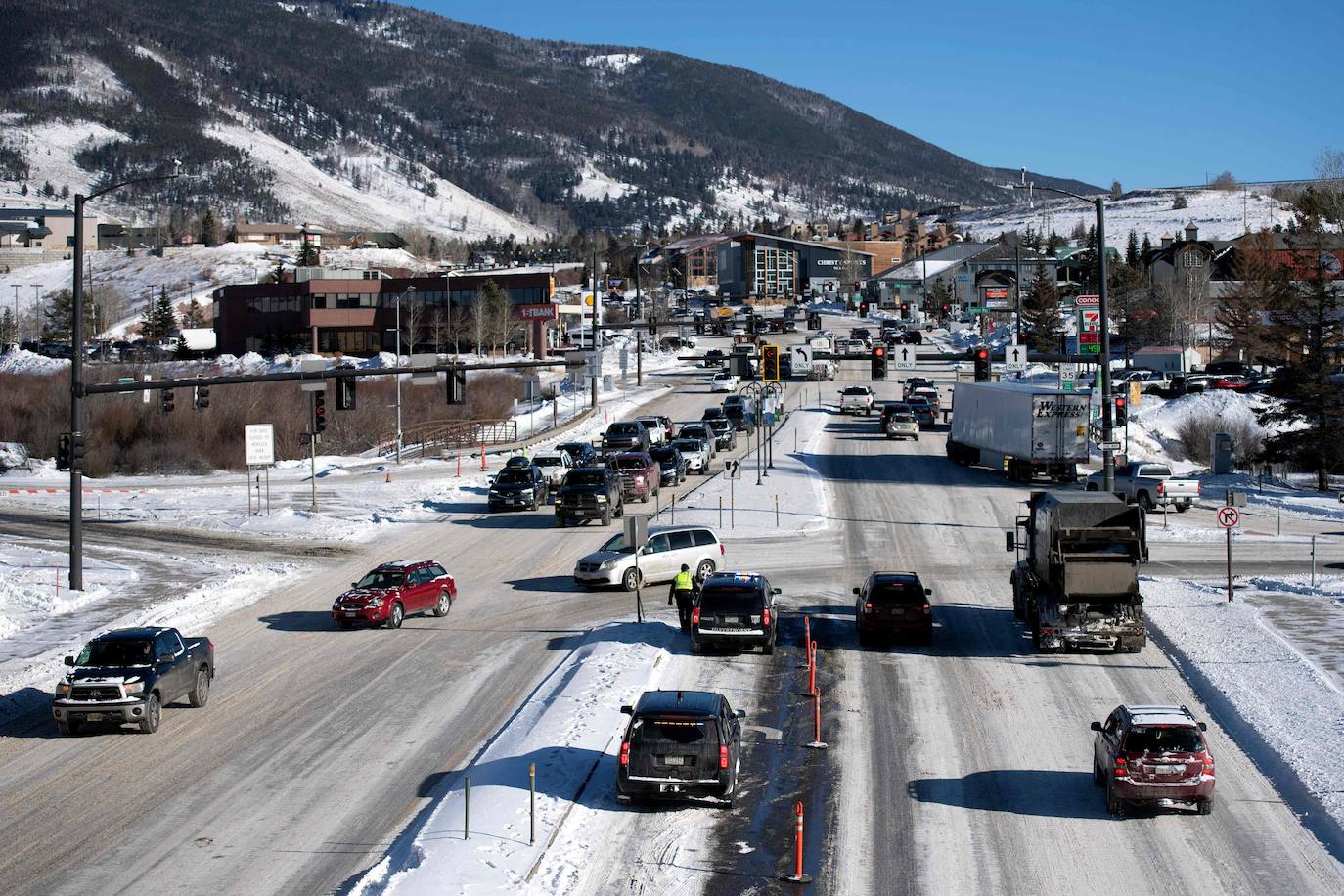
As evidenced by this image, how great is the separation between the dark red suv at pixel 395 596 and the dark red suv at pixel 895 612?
10488 mm

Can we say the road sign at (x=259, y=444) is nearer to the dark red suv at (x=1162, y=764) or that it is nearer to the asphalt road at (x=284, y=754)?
the asphalt road at (x=284, y=754)

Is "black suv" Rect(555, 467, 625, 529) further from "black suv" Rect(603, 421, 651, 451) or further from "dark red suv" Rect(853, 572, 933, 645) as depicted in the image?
"dark red suv" Rect(853, 572, 933, 645)

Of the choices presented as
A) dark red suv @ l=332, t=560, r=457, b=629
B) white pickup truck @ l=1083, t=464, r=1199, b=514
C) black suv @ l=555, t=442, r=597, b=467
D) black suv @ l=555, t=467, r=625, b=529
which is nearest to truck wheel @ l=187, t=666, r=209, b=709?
dark red suv @ l=332, t=560, r=457, b=629

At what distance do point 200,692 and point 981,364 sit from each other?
147ft

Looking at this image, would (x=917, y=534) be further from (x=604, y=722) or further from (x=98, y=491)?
(x=98, y=491)

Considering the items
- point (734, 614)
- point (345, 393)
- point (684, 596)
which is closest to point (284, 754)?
point (734, 614)

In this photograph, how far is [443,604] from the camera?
114 feet

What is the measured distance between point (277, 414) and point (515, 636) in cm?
6014

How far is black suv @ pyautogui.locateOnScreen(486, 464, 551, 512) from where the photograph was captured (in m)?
52.0

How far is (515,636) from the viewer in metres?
31.8

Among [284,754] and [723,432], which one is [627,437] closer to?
[723,432]

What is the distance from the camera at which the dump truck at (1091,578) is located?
28.4 m

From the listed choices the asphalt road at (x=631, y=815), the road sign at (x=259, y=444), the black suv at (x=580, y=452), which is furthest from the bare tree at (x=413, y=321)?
the asphalt road at (x=631, y=815)

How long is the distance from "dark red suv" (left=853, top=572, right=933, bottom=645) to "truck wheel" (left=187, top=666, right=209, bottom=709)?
13.4 metres
